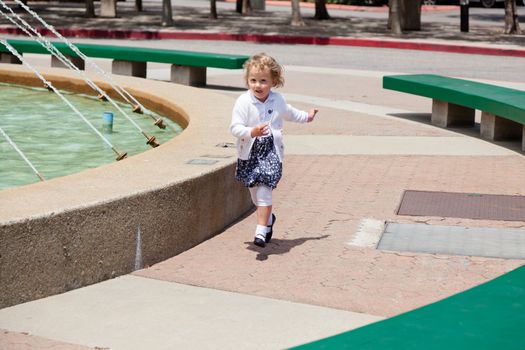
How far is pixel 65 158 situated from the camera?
38.2 ft

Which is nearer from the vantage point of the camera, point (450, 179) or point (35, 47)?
point (450, 179)

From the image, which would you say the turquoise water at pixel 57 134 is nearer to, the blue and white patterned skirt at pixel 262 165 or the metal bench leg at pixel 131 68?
the blue and white patterned skirt at pixel 262 165

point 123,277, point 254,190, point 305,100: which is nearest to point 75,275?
point 123,277

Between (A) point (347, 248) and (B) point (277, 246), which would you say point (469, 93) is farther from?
(B) point (277, 246)

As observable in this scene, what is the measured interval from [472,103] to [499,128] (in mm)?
456

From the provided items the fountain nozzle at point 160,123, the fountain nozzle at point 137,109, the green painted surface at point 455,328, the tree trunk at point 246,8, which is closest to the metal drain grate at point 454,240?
the green painted surface at point 455,328

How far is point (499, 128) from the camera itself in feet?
45.6

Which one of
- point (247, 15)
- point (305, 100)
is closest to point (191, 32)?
point (247, 15)

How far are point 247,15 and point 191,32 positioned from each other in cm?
1072

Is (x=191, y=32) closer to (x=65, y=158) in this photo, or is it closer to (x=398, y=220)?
(x=65, y=158)

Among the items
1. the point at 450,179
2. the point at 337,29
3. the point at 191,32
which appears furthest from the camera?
the point at 337,29

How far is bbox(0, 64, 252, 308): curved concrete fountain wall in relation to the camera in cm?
650

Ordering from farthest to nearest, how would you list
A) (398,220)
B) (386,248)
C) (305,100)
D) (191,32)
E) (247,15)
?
(247,15)
(191,32)
(305,100)
(398,220)
(386,248)

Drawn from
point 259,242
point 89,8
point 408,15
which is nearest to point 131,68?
point 259,242
